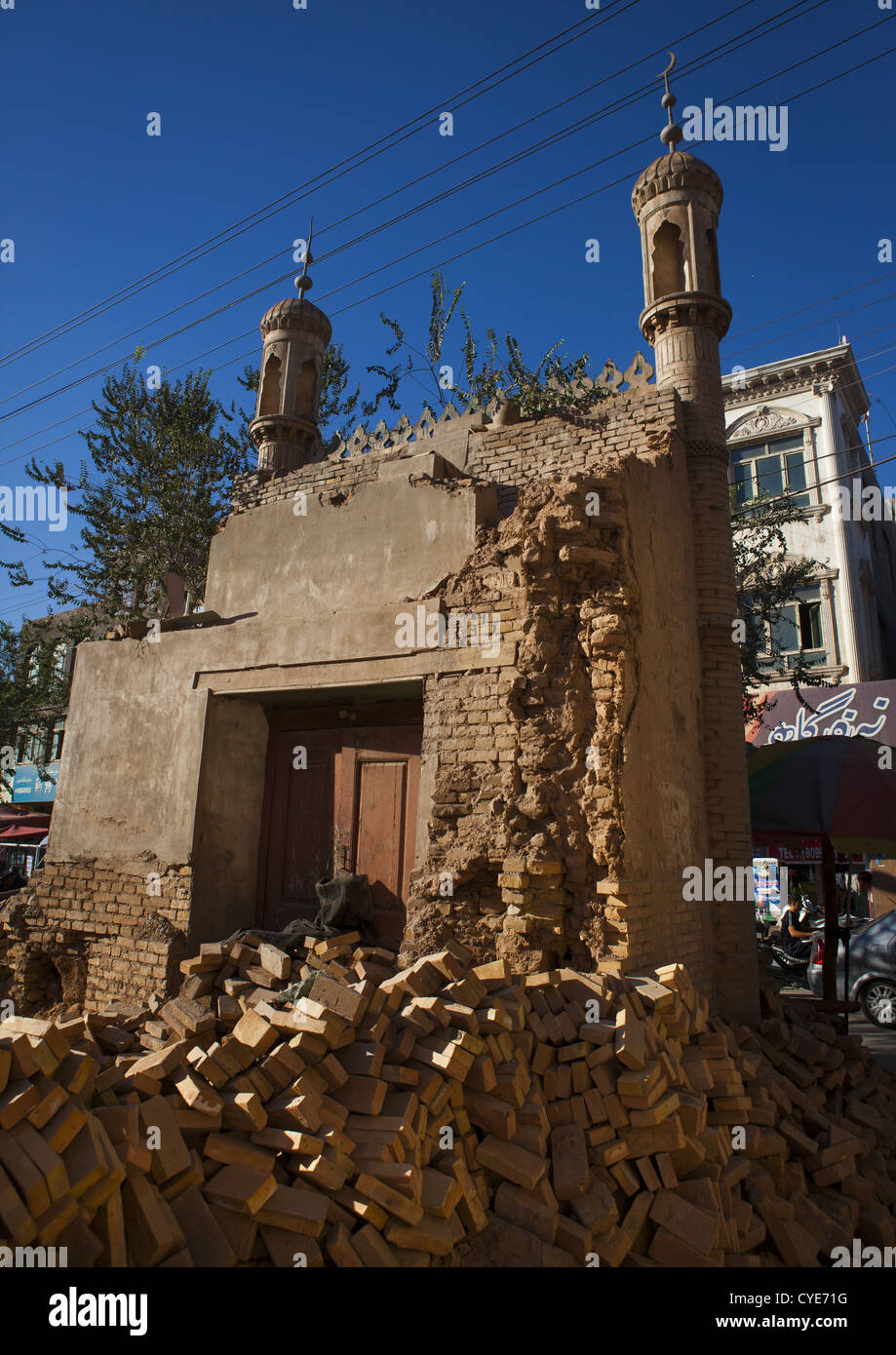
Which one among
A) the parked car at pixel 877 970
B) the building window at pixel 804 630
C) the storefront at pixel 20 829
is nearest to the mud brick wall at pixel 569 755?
the parked car at pixel 877 970

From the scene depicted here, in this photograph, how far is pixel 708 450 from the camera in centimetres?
843

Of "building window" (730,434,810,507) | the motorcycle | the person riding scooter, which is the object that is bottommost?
the motorcycle

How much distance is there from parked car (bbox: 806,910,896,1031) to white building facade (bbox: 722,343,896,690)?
9535 millimetres

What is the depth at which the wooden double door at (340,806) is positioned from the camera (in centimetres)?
789

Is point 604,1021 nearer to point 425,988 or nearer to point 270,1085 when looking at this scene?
point 425,988

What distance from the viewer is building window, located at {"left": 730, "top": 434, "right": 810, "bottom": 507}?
23000mm

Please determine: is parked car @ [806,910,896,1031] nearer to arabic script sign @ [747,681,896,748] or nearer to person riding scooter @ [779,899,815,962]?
person riding scooter @ [779,899,815,962]

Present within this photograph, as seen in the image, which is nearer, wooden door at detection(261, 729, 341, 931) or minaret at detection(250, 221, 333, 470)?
wooden door at detection(261, 729, 341, 931)

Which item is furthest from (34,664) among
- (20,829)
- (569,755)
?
(569,755)

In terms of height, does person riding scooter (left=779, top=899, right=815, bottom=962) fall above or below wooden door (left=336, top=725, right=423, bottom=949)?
below

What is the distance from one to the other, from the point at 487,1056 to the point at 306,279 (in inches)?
451

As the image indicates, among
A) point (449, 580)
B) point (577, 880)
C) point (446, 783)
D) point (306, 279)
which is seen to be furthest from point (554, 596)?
point (306, 279)

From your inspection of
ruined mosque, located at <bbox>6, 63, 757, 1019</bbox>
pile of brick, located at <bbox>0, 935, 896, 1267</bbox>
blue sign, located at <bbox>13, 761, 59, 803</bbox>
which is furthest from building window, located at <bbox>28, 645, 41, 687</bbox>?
pile of brick, located at <bbox>0, 935, 896, 1267</bbox>

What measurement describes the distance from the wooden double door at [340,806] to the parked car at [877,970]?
800 centimetres
